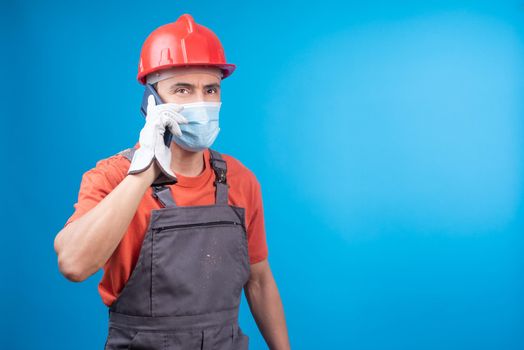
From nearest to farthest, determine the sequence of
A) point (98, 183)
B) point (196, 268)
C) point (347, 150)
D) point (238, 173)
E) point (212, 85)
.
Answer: point (98, 183) < point (196, 268) < point (212, 85) < point (238, 173) < point (347, 150)

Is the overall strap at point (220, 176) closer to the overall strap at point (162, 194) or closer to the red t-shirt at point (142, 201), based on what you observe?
the red t-shirt at point (142, 201)

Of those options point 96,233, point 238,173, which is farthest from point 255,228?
point 96,233

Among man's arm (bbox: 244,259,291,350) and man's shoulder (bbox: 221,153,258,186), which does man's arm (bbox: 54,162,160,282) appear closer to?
man's shoulder (bbox: 221,153,258,186)

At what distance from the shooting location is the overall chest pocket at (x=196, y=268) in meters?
1.96

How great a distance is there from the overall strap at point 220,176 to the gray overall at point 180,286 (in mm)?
39

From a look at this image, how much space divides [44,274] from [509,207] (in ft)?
7.32

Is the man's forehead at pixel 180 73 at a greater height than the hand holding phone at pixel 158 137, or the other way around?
the man's forehead at pixel 180 73

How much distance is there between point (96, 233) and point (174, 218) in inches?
11.7

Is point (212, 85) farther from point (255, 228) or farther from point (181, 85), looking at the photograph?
point (255, 228)

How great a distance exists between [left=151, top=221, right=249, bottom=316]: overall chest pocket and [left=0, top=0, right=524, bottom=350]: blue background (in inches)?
50.4

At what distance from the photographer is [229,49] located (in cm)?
338

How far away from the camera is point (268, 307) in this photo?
2346 mm

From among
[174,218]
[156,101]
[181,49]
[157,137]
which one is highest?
[181,49]

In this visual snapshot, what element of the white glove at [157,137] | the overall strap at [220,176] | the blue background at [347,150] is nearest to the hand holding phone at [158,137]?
the white glove at [157,137]
